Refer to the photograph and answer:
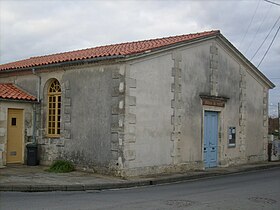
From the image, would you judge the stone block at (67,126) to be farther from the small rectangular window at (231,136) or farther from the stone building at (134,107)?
the small rectangular window at (231,136)

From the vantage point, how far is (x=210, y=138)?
696 inches

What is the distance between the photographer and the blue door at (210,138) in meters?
17.4

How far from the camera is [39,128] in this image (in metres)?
16.8

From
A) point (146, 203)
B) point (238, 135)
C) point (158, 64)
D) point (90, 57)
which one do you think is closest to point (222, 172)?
point (238, 135)

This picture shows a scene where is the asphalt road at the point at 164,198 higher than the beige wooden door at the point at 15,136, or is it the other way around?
the beige wooden door at the point at 15,136

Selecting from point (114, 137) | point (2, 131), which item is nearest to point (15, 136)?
point (2, 131)

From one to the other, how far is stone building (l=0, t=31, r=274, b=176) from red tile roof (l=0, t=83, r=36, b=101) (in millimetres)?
53

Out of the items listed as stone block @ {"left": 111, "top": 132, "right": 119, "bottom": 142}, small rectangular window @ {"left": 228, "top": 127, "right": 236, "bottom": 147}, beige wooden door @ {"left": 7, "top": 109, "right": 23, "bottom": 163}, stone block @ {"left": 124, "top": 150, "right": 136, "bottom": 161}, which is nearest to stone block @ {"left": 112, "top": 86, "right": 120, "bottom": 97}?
stone block @ {"left": 111, "top": 132, "right": 119, "bottom": 142}

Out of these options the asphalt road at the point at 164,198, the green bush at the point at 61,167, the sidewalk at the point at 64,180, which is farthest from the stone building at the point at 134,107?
the asphalt road at the point at 164,198

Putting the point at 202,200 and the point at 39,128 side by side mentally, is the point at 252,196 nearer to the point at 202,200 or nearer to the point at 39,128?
the point at 202,200

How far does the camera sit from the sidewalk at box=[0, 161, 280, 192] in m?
11.2

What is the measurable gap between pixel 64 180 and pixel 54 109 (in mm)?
4760

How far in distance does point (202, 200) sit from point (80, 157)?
6246 mm

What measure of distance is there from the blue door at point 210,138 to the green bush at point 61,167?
18.9ft
